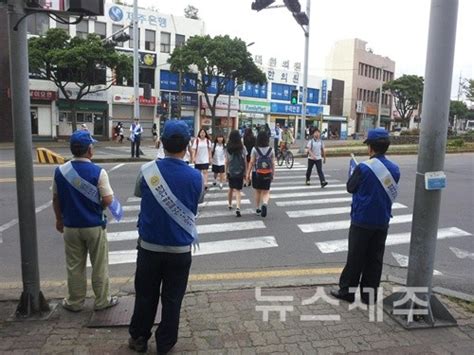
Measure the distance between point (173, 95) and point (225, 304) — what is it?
39.1m

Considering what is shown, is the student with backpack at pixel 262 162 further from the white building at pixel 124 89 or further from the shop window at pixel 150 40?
the shop window at pixel 150 40

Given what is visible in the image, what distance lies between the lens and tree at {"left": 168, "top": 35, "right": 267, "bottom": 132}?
1483 inches

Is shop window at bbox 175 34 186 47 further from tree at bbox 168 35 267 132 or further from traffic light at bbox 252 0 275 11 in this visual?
traffic light at bbox 252 0 275 11

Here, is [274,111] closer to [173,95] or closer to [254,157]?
[173,95]

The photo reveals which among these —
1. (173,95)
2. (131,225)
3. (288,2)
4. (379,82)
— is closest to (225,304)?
(131,225)

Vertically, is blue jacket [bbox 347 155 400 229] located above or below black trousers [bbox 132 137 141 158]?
above

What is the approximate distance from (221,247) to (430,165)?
360 cm

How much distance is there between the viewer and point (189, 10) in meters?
50.2

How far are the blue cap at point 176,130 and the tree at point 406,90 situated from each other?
62.8m

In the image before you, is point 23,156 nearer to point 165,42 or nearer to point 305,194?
point 305,194

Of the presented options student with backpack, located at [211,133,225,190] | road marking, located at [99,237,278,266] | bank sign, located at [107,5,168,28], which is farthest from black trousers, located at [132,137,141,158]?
bank sign, located at [107,5,168,28]

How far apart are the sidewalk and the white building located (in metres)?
33.5

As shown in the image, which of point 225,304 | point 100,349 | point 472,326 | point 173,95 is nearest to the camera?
point 100,349

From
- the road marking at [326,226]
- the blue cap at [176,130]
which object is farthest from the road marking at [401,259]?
the blue cap at [176,130]
